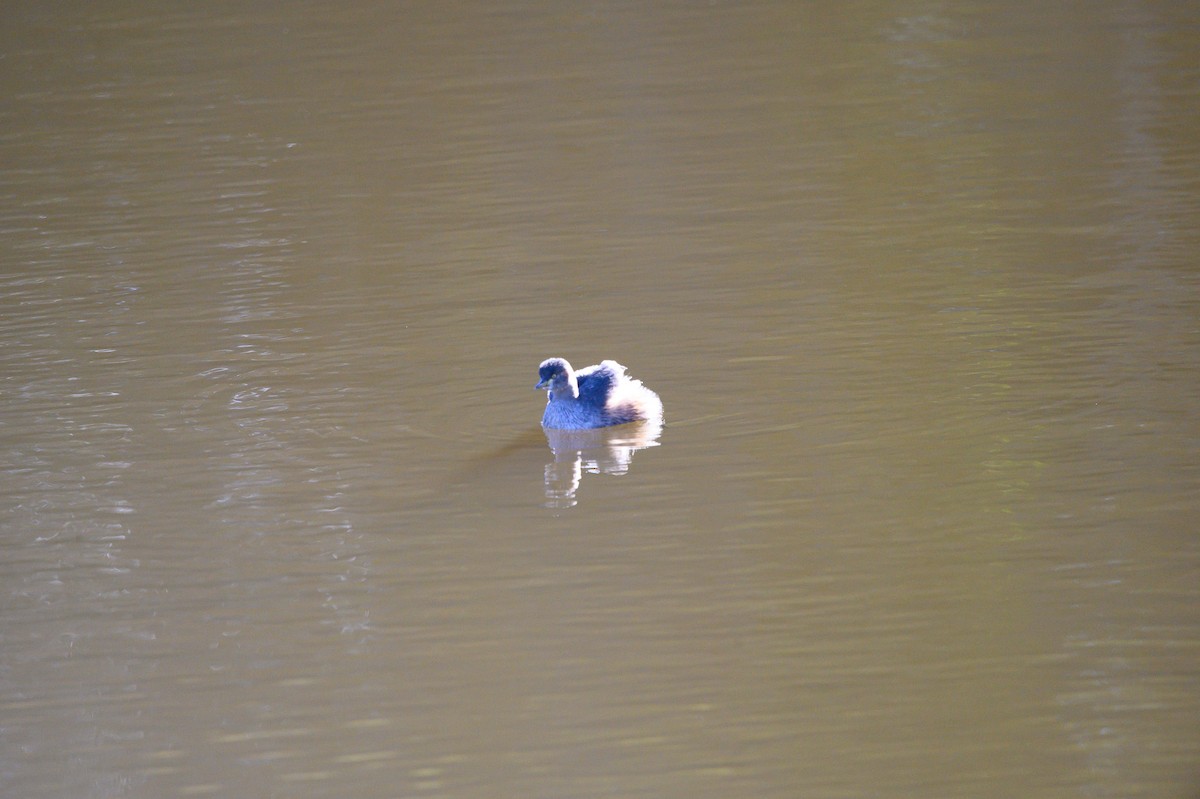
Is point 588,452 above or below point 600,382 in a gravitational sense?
below

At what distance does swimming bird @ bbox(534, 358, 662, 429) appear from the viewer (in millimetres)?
7832

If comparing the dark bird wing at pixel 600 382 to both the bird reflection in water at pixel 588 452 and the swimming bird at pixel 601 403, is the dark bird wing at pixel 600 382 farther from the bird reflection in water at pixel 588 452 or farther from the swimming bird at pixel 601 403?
the bird reflection in water at pixel 588 452

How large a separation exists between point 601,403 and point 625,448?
0.29 meters

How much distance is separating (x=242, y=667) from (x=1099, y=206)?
21.4 feet

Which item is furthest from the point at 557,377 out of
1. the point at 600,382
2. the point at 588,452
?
the point at 588,452

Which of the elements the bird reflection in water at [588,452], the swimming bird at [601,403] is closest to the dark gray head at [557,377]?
the swimming bird at [601,403]

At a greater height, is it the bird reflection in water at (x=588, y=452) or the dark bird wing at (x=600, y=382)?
the dark bird wing at (x=600, y=382)

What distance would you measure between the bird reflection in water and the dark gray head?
0.23 m

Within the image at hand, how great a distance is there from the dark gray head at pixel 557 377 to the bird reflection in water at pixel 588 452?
0.23m

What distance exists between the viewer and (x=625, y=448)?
768 cm

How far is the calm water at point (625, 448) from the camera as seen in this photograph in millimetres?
5359

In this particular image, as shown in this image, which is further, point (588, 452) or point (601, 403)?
point (601, 403)

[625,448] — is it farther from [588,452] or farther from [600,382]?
[600,382]

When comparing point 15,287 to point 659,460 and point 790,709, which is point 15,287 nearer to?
point 659,460
